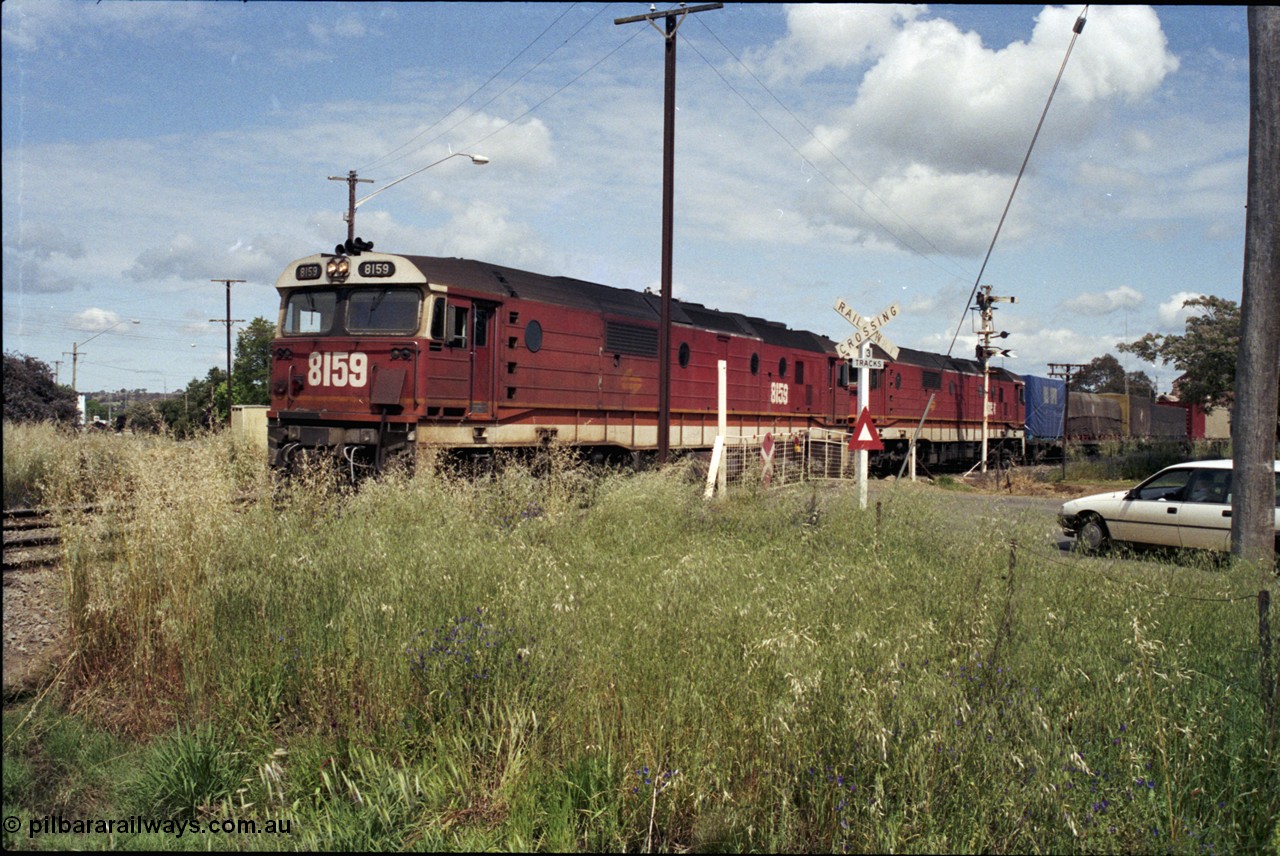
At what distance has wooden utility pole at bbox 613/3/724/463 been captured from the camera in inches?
641

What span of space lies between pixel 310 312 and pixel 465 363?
261 cm

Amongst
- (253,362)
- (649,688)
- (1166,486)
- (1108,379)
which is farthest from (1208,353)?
(1108,379)

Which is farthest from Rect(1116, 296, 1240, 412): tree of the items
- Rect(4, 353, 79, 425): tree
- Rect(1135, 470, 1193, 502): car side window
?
Rect(4, 353, 79, 425): tree

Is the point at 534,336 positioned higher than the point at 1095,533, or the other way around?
the point at 534,336

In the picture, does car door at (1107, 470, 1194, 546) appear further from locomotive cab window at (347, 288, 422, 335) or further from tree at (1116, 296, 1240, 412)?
tree at (1116, 296, 1240, 412)

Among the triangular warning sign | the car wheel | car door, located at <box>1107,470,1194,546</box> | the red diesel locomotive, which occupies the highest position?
the red diesel locomotive

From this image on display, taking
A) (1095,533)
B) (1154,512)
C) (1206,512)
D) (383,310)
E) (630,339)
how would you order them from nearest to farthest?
(1206,512) < (1154,512) < (1095,533) < (383,310) < (630,339)

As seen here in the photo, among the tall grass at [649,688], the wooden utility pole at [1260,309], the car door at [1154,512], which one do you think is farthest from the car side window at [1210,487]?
the tall grass at [649,688]

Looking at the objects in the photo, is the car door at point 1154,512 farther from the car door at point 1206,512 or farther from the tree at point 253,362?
the tree at point 253,362

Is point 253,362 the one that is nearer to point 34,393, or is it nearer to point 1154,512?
point 34,393

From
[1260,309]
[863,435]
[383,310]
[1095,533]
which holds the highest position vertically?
[383,310]

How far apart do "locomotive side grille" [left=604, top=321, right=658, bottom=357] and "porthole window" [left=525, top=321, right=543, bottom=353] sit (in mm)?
1927

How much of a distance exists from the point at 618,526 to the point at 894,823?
6130 mm

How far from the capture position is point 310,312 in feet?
45.2
